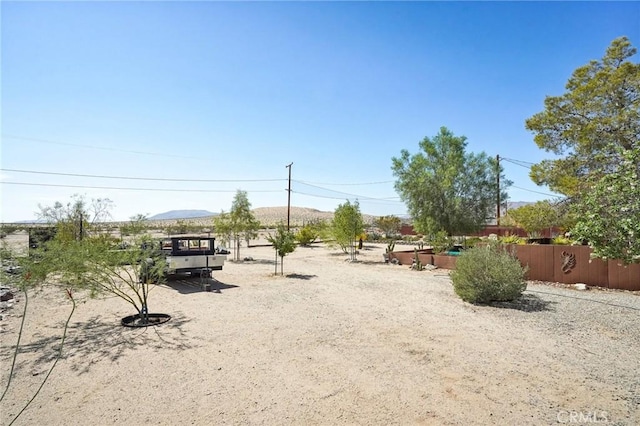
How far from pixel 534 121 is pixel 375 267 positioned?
1319cm

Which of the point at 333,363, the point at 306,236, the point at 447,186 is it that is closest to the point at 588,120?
the point at 447,186

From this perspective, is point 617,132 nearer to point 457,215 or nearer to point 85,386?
point 457,215

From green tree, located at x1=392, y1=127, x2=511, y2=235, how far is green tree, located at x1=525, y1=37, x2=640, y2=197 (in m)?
6.50

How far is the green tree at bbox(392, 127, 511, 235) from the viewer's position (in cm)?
2670

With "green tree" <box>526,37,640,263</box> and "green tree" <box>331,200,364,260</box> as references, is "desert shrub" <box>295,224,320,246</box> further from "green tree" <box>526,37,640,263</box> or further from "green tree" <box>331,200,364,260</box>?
"green tree" <box>526,37,640,263</box>

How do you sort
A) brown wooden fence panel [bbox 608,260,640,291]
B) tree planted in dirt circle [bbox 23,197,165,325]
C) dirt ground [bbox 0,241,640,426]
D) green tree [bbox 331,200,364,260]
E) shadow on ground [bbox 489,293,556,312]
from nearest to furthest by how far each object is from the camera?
dirt ground [bbox 0,241,640,426]
tree planted in dirt circle [bbox 23,197,165,325]
shadow on ground [bbox 489,293,556,312]
brown wooden fence panel [bbox 608,260,640,291]
green tree [bbox 331,200,364,260]

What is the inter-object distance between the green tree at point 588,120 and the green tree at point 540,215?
3.93ft

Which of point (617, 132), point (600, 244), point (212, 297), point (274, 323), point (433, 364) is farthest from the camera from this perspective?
point (617, 132)

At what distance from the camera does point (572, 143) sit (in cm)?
2044

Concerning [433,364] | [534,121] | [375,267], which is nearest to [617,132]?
[534,121]

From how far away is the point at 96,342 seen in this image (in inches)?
323

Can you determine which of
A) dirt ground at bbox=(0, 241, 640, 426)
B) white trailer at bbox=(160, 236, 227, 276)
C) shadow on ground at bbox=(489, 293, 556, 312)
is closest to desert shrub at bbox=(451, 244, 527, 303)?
shadow on ground at bbox=(489, 293, 556, 312)

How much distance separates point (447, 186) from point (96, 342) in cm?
2389

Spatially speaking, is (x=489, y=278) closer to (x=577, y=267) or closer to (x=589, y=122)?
(x=577, y=267)
